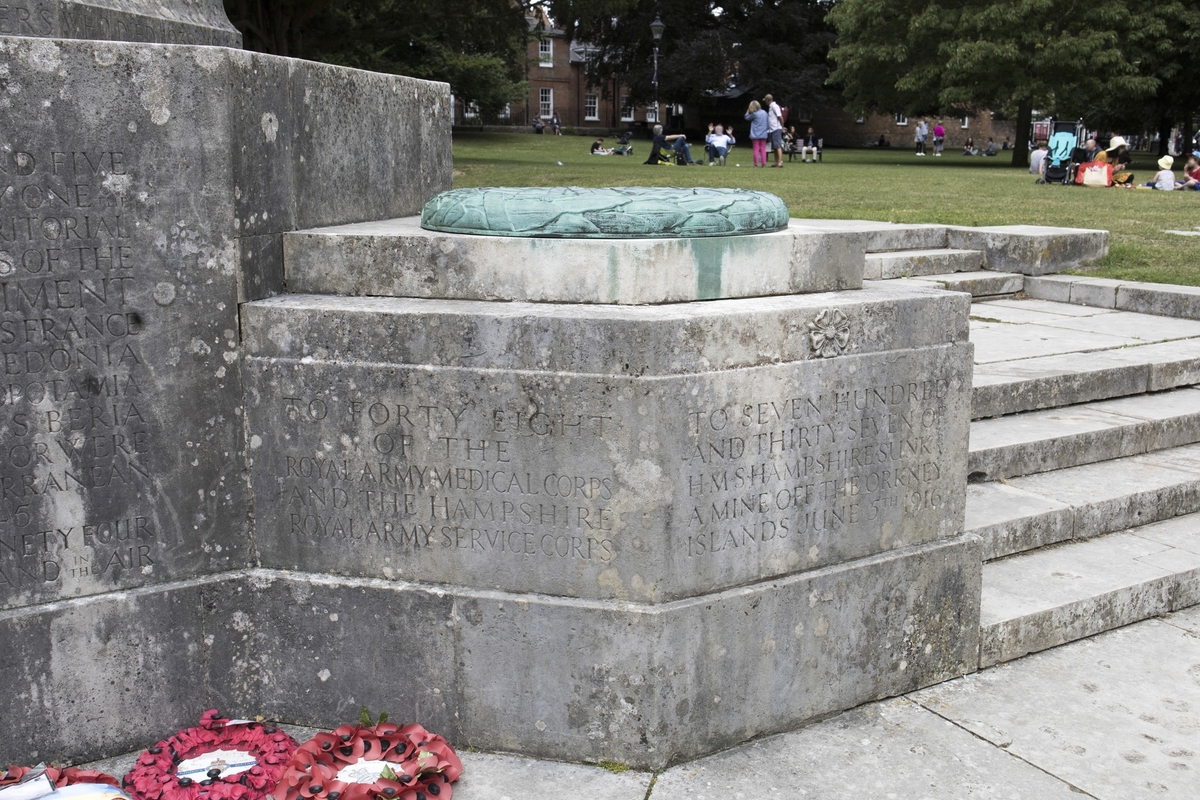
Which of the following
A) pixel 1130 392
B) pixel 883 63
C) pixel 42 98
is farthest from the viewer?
pixel 883 63

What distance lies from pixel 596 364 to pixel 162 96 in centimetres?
134

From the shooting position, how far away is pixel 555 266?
308cm

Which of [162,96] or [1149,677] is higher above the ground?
[162,96]

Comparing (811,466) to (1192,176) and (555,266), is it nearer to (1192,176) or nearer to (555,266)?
(555,266)

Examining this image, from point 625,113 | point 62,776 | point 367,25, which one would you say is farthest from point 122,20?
point 625,113

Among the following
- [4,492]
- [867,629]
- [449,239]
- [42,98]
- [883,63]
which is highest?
[883,63]

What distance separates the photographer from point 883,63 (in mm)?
35125

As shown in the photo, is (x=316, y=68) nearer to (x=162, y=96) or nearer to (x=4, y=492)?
(x=162, y=96)

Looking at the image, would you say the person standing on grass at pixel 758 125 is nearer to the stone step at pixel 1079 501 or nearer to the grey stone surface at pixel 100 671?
the stone step at pixel 1079 501

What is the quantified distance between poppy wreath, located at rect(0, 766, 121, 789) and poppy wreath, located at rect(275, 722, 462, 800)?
0.49 m

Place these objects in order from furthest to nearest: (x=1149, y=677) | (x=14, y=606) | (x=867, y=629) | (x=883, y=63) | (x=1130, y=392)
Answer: (x=883, y=63) < (x=1130, y=392) < (x=1149, y=677) < (x=867, y=629) < (x=14, y=606)

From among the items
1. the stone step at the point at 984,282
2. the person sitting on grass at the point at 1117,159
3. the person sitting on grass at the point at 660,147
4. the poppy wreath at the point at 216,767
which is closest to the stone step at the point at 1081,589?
the poppy wreath at the point at 216,767

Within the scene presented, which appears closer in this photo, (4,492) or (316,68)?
(4,492)

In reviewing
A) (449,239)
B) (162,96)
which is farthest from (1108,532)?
(162,96)
